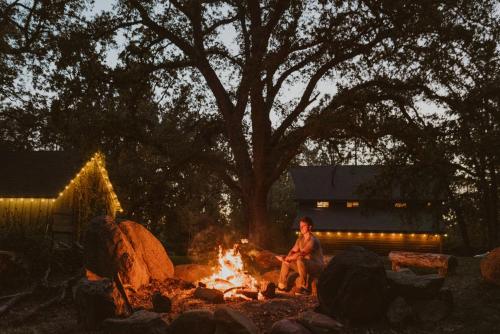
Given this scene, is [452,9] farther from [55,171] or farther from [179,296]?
[55,171]

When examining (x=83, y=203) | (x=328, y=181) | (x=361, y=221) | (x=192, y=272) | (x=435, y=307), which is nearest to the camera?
(x=435, y=307)

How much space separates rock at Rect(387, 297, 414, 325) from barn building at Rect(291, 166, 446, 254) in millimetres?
23938

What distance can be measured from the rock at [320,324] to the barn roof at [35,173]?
1949 cm

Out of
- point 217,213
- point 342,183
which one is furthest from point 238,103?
point 217,213

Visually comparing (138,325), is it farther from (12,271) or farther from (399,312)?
(12,271)

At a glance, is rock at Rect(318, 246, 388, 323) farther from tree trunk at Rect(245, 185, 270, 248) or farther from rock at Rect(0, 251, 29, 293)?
rock at Rect(0, 251, 29, 293)

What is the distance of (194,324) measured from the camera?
776cm

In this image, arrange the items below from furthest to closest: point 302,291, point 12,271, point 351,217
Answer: point 351,217, point 12,271, point 302,291

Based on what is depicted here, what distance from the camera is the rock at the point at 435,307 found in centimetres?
873

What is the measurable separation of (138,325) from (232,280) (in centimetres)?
404

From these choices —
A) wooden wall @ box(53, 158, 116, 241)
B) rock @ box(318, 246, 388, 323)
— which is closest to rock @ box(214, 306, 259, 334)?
rock @ box(318, 246, 388, 323)

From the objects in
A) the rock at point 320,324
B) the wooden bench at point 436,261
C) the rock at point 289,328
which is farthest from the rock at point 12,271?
the wooden bench at point 436,261

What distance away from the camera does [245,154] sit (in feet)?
57.9

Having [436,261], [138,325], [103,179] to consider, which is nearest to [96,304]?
[138,325]
